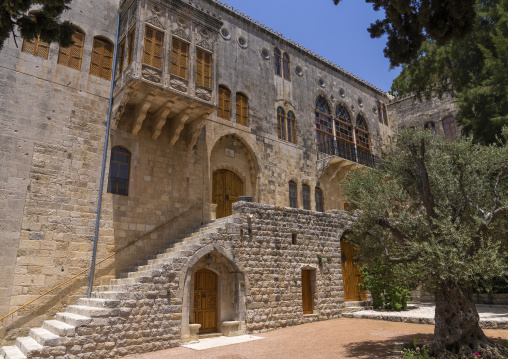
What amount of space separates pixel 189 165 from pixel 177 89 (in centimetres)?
311

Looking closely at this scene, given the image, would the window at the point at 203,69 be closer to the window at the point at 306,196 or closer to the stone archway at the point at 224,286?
the stone archway at the point at 224,286

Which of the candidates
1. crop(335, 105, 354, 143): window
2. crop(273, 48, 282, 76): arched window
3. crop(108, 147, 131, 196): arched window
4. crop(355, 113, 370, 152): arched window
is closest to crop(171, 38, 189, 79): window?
crop(108, 147, 131, 196): arched window

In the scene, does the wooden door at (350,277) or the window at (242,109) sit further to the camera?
the window at (242,109)

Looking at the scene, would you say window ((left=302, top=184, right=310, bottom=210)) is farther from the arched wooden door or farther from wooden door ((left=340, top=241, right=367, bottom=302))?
the arched wooden door

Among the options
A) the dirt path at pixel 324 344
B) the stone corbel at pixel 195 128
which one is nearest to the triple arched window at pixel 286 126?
the stone corbel at pixel 195 128

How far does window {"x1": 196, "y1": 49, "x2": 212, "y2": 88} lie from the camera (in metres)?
13.1

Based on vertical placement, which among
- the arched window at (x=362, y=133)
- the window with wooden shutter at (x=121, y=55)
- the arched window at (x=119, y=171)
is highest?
the arched window at (x=362, y=133)

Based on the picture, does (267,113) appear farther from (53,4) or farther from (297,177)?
(53,4)

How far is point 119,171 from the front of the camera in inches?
486

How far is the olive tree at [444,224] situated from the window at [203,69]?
21.3 feet

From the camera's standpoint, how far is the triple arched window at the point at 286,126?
18016 mm

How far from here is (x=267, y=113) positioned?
691 inches

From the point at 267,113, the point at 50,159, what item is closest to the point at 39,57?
the point at 50,159

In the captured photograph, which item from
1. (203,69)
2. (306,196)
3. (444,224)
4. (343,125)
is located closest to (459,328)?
(444,224)
